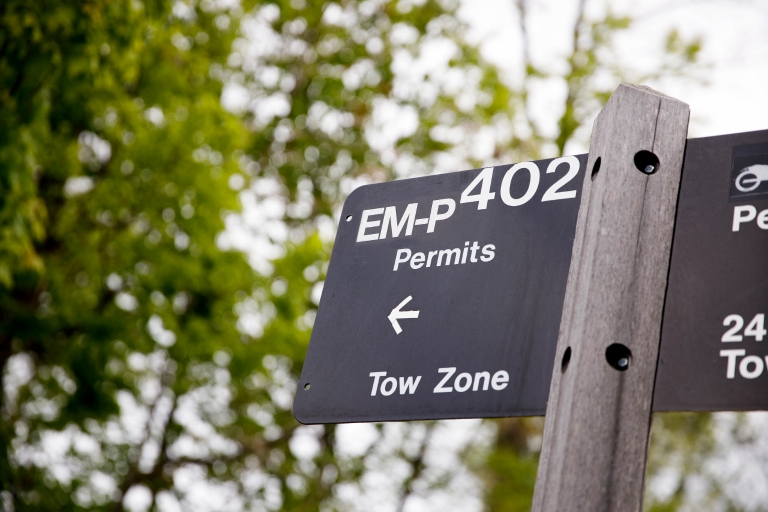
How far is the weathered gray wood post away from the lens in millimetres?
1404

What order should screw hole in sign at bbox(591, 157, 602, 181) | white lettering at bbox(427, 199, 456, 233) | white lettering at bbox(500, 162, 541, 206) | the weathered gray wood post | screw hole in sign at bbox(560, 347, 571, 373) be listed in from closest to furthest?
the weathered gray wood post, screw hole in sign at bbox(560, 347, 571, 373), screw hole in sign at bbox(591, 157, 602, 181), white lettering at bbox(500, 162, 541, 206), white lettering at bbox(427, 199, 456, 233)

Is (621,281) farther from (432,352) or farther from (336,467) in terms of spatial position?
(336,467)

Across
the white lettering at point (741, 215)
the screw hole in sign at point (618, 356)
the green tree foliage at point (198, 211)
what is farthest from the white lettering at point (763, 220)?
the green tree foliage at point (198, 211)

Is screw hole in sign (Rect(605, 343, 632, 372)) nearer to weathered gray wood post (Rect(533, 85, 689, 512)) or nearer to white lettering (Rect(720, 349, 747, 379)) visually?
weathered gray wood post (Rect(533, 85, 689, 512))

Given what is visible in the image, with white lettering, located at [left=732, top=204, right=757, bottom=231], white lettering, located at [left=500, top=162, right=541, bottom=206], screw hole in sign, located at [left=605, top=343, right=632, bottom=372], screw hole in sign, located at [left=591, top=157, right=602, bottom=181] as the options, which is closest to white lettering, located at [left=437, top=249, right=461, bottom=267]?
white lettering, located at [left=500, top=162, right=541, bottom=206]

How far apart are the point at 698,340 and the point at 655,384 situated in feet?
0.40

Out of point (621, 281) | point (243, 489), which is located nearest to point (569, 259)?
point (621, 281)

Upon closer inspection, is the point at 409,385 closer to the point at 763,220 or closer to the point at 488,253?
the point at 488,253

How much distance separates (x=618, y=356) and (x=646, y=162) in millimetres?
435

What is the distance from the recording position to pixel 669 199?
1611 mm

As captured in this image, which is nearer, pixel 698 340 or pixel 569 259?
pixel 698 340

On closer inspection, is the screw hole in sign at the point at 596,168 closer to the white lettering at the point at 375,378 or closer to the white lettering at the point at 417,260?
the white lettering at the point at 417,260

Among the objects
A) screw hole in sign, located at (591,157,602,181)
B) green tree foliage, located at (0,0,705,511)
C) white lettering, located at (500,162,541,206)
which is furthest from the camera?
green tree foliage, located at (0,0,705,511)

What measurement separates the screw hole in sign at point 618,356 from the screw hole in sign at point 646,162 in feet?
1.29
